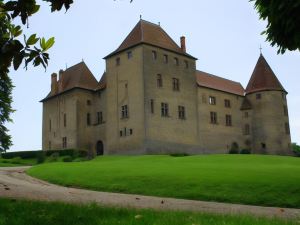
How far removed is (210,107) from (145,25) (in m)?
14.0

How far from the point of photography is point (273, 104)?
6488cm

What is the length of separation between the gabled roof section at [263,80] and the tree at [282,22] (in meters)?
52.3

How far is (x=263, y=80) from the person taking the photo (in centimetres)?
6675

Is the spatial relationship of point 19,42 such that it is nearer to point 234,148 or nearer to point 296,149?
point 234,148

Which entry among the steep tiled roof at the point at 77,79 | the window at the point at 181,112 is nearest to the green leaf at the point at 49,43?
the window at the point at 181,112

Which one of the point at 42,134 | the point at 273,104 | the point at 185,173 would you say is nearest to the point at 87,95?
the point at 42,134

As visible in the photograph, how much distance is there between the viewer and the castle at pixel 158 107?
169 feet

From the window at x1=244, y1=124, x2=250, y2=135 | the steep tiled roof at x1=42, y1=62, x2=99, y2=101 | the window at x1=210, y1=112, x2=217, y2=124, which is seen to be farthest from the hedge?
the window at x1=244, y1=124, x2=250, y2=135

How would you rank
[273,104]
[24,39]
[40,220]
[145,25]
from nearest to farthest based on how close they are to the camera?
[24,39]
[40,220]
[145,25]
[273,104]

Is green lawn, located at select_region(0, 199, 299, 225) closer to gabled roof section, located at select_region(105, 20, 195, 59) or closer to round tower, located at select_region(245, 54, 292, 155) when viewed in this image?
gabled roof section, located at select_region(105, 20, 195, 59)

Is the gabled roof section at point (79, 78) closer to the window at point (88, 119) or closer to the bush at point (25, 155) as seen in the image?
the window at point (88, 119)

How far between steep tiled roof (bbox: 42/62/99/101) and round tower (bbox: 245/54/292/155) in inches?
919

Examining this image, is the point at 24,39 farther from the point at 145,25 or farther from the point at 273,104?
the point at 273,104

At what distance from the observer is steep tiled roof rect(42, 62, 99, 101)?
59.5 metres
